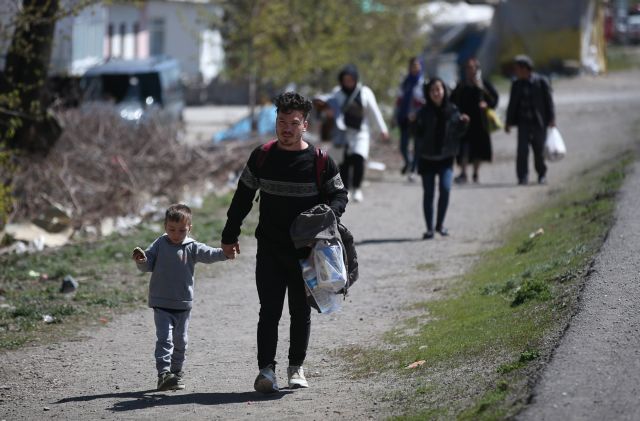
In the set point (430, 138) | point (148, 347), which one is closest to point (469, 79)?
point (430, 138)

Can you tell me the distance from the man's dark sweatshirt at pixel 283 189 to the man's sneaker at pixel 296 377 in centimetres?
78

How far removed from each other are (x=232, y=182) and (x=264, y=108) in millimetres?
5626

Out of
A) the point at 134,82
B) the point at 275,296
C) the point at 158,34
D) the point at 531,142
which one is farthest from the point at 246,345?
the point at 158,34

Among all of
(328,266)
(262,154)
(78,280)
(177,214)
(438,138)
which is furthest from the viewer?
(438,138)

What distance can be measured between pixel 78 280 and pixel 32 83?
4197 mm

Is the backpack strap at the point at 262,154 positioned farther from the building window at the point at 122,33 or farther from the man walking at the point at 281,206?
the building window at the point at 122,33

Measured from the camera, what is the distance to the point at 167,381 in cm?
730

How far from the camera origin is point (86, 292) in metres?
10.9

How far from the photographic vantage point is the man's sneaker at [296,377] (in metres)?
7.24

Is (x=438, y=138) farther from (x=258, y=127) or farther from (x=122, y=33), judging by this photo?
(x=122, y=33)

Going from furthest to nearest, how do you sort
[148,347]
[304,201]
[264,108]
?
[264,108] → [148,347] → [304,201]

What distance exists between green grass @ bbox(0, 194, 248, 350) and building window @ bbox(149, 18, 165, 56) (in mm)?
34725

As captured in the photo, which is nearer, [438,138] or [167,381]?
[167,381]

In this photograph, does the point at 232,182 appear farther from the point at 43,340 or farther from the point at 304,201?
the point at 304,201
